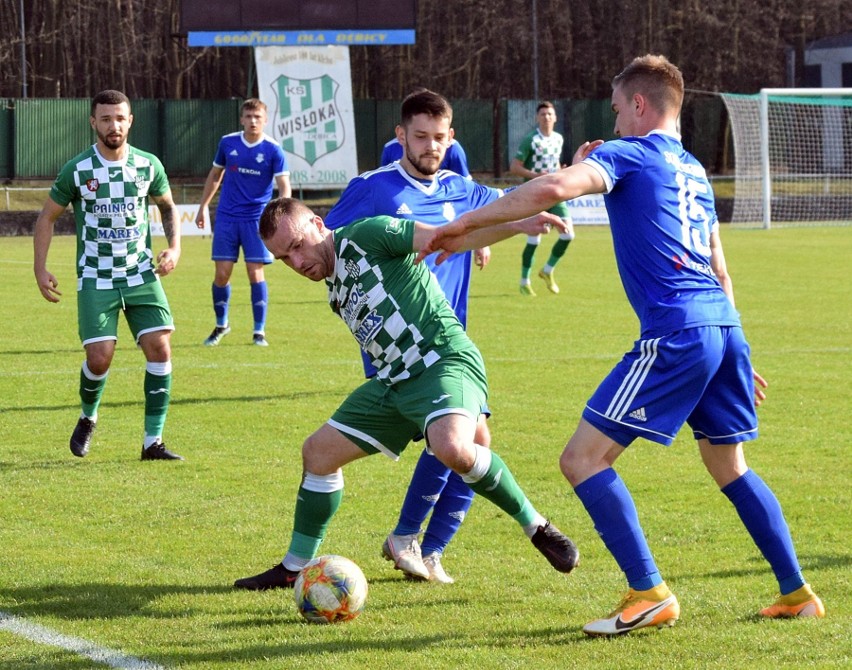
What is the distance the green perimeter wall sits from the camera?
32.6 meters

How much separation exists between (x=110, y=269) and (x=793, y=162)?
29278 millimetres

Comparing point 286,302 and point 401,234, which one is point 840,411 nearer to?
point 401,234

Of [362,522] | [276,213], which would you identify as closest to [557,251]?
[362,522]

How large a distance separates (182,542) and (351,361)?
5.53 metres

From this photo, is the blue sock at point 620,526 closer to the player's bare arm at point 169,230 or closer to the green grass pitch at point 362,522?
the green grass pitch at point 362,522

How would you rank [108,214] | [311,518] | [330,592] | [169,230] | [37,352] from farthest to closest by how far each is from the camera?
[37,352], [169,230], [108,214], [311,518], [330,592]

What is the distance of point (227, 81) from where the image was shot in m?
42.6

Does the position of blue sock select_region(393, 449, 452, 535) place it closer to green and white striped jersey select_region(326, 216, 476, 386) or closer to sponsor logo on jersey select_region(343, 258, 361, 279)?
green and white striped jersey select_region(326, 216, 476, 386)

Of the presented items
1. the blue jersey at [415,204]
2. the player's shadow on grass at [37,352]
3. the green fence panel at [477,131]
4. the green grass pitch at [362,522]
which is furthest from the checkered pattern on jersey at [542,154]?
the green fence panel at [477,131]

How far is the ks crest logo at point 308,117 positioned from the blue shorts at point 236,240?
18.9 m

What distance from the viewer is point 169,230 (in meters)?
7.97

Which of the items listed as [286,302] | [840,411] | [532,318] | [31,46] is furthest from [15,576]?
[31,46]

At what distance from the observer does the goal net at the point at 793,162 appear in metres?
31.8

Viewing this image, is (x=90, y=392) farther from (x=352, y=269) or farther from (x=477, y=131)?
(x=477, y=131)
